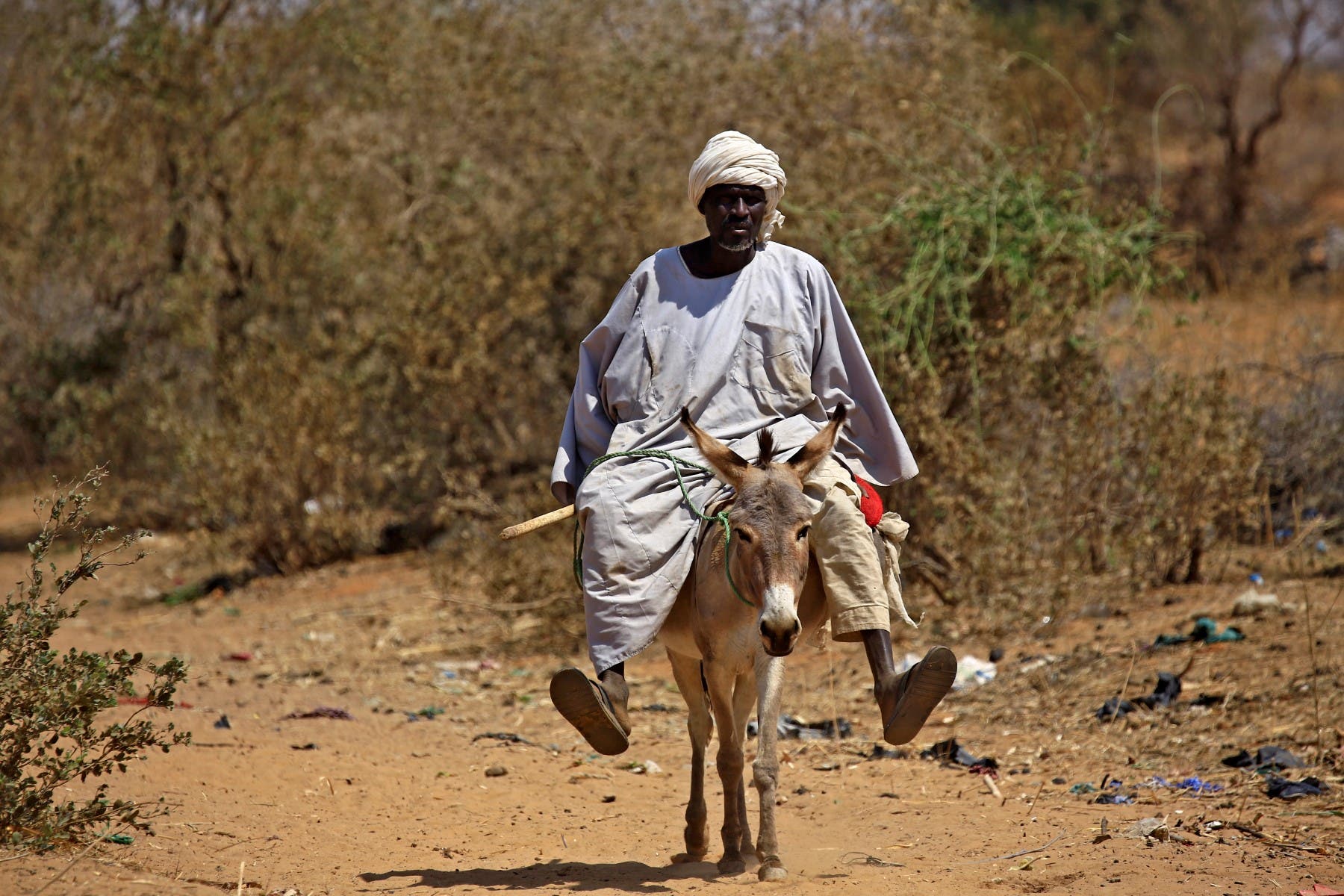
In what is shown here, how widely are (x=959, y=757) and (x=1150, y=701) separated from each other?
3.59 feet

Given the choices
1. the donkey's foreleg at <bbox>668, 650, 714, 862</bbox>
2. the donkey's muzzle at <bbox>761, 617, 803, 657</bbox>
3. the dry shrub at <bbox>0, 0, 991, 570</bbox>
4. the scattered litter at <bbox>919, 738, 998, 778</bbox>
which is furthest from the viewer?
the dry shrub at <bbox>0, 0, 991, 570</bbox>

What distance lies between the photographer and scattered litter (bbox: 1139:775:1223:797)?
564 centimetres

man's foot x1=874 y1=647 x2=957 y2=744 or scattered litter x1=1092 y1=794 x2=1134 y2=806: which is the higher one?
man's foot x1=874 y1=647 x2=957 y2=744

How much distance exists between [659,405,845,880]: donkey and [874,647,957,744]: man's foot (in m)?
0.38

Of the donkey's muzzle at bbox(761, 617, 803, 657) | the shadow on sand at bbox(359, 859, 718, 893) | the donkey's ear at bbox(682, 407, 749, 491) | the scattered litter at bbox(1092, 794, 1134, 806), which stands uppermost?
the donkey's ear at bbox(682, 407, 749, 491)

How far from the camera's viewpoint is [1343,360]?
9930mm

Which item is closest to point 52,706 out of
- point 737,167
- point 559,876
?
point 559,876

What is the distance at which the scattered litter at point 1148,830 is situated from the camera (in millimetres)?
5012

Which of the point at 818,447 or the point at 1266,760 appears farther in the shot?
the point at 1266,760

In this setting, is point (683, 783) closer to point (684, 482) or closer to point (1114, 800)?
point (1114, 800)

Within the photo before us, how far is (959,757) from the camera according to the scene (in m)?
6.48

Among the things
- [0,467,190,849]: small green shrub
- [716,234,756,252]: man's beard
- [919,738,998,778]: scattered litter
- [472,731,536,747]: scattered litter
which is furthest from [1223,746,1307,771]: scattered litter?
[0,467,190,849]: small green shrub

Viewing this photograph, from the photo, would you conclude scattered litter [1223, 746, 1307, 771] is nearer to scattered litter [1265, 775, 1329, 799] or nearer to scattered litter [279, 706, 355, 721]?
scattered litter [1265, 775, 1329, 799]

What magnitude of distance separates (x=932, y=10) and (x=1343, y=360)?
14.3 ft
